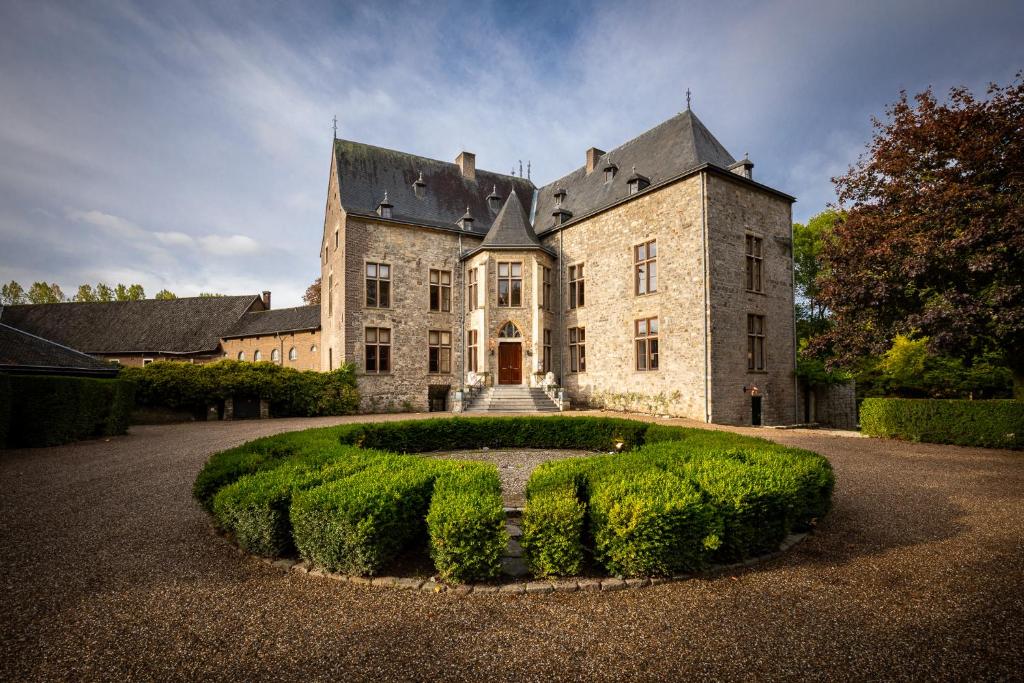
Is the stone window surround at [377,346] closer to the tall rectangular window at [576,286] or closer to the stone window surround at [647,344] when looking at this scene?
the tall rectangular window at [576,286]

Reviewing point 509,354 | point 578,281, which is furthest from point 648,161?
point 509,354

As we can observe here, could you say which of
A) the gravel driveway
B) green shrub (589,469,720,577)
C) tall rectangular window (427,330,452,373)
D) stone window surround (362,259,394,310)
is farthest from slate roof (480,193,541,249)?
green shrub (589,469,720,577)

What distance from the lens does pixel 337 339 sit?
846 inches

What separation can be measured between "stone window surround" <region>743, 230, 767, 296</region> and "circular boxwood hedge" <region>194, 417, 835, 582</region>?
1309cm

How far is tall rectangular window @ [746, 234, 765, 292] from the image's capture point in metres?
17.3

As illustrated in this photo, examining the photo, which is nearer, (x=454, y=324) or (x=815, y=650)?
(x=815, y=650)

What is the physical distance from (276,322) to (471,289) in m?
18.6

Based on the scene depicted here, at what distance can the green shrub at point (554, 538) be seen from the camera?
396cm

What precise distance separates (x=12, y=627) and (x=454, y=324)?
19.6 metres

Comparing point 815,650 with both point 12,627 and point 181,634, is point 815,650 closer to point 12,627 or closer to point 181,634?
point 181,634

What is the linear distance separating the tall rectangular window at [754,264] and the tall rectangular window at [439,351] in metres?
12.6

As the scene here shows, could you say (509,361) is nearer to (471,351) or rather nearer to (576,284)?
(471,351)

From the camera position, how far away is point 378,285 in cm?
2125

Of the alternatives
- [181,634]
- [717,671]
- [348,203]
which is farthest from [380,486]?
[348,203]
